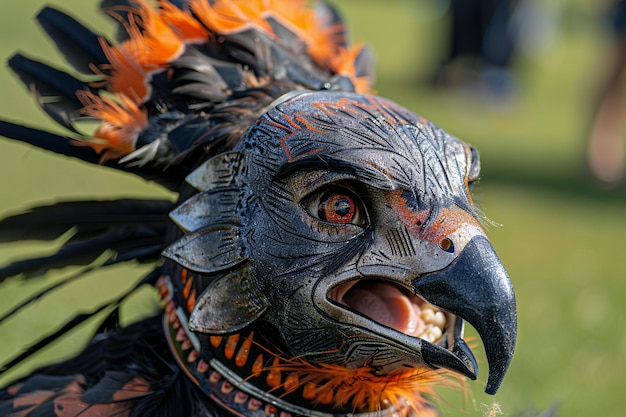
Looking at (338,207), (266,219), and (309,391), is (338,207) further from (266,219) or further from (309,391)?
(309,391)

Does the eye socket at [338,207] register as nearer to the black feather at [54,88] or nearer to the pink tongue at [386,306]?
the pink tongue at [386,306]

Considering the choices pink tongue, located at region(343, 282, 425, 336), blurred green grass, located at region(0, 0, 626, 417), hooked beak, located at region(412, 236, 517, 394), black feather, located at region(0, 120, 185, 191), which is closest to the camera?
hooked beak, located at region(412, 236, 517, 394)

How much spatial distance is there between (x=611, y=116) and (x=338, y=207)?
5.57 meters

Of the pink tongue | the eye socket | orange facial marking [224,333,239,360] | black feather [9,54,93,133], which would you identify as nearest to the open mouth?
the pink tongue

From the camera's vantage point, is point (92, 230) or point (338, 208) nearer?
point (338, 208)

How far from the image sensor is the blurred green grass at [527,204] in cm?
390

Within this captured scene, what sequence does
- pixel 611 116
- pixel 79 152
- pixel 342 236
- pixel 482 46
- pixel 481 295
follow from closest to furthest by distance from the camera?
1. pixel 481 295
2. pixel 342 236
3. pixel 79 152
4. pixel 611 116
5. pixel 482 46

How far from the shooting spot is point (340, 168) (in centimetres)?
178

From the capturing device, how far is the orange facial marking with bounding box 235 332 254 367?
1.98 metres

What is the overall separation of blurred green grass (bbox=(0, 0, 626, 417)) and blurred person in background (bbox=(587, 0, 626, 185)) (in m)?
0.18

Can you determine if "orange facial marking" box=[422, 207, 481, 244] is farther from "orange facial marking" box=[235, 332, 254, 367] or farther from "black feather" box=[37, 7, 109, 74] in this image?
"black feather" box=[37, 7, 109, 74]

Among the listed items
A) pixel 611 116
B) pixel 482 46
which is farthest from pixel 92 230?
pixel 482 46

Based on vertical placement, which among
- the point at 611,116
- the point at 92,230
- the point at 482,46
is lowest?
the point at 482,46

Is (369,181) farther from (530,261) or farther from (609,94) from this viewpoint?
(609,94)
